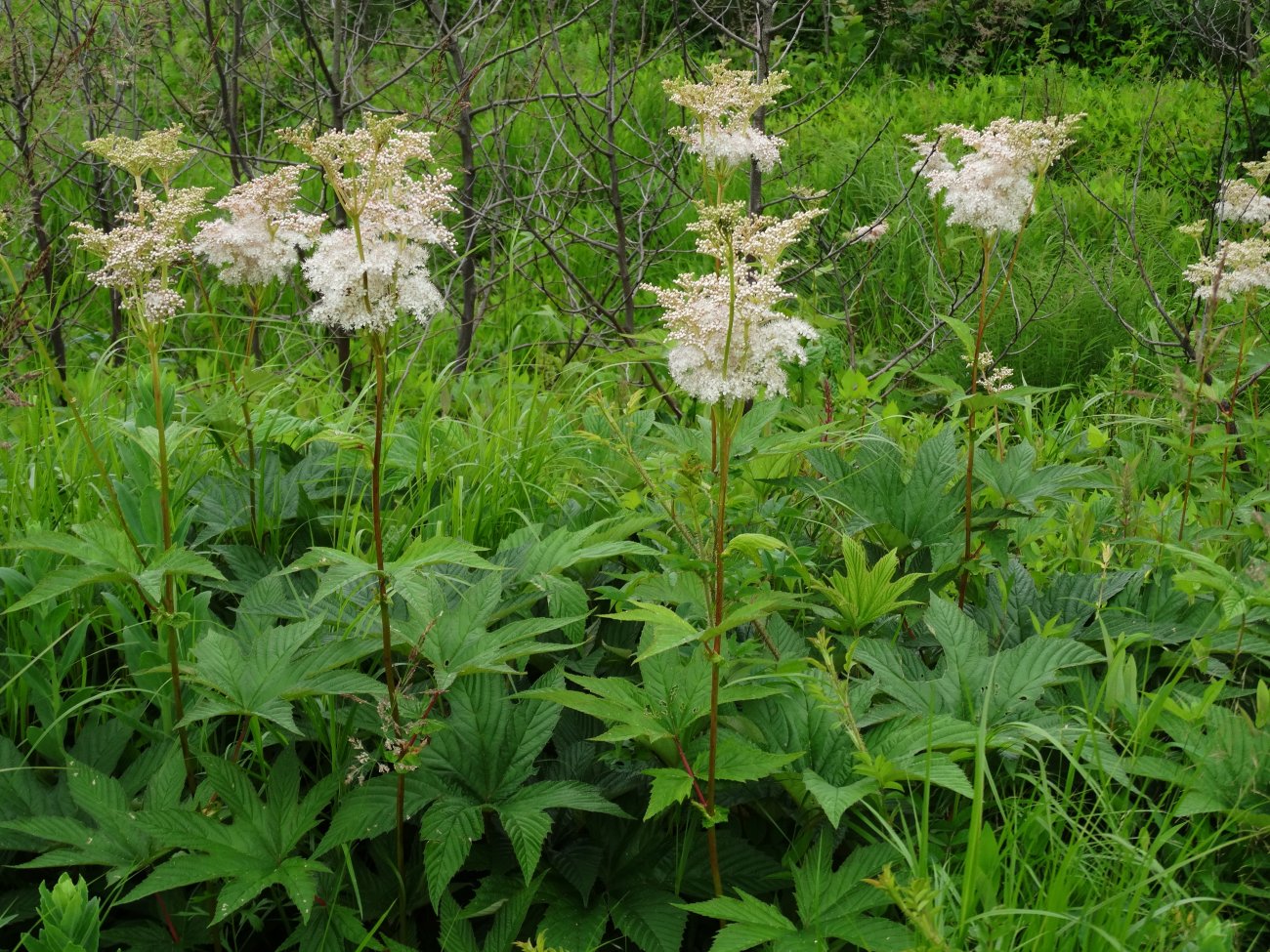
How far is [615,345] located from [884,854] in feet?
8.92

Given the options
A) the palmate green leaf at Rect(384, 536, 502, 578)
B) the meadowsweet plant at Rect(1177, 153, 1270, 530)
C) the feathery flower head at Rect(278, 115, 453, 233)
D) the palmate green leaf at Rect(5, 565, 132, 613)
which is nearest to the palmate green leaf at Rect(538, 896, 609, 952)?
the palmate green leaf at Rect(384, 536, 502, 578)

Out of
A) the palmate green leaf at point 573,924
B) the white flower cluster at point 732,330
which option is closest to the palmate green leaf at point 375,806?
the palmate green leaf at point 573,924

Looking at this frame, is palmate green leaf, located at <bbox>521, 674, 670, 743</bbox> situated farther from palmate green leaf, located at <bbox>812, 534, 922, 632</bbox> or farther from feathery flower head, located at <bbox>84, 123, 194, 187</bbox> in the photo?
feathery flower head, located at <bbox>84, 123, 194, 187</bbox>

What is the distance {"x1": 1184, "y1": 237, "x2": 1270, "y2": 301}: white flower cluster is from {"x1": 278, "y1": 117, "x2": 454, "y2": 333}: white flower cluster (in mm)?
2078

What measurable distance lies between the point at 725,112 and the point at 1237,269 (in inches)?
57.1

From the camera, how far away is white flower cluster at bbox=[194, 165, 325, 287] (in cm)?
201

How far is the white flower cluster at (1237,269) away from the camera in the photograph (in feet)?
8.75

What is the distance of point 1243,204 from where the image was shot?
9.90 ft

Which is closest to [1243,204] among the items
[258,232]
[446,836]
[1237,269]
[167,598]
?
[1237,269]

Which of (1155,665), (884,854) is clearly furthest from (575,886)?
(1155,665)

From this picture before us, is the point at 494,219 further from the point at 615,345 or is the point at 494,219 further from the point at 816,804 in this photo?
the point at 816,804

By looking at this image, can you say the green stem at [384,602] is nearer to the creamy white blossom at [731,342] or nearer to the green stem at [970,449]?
the creamy white blossom at [731,342]

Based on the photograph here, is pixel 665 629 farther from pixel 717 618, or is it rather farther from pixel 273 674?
pixel 273 674

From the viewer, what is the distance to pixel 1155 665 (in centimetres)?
210
